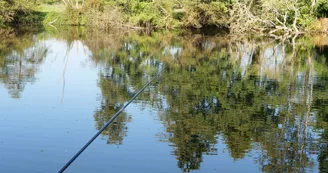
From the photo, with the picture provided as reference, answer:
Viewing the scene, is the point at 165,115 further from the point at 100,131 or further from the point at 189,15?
the point at 189,15

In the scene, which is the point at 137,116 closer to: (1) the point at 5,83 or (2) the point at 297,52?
(1) the point at 5,83

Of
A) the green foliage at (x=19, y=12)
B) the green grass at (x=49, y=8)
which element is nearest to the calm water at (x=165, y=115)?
the green foliage at (x=19, y=12)

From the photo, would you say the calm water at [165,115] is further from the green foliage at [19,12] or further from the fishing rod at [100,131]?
the green foliage at [19,12]

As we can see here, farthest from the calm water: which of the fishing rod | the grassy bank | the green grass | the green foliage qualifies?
the green grass

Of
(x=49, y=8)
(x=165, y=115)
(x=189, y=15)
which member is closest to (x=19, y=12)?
(x=49, y=8)

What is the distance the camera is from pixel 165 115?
11.2 meters

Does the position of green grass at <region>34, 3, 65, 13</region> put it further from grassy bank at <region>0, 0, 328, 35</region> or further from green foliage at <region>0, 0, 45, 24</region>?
green foliage at <region>0, 0, 45, 24</region>

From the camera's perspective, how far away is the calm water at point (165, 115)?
7961 mm

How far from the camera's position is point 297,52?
90.3 ft

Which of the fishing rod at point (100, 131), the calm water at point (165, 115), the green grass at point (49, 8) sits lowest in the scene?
the calm water at point (165, 115)

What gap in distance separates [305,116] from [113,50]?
50.0ft

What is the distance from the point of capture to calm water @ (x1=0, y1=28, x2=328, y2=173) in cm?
796

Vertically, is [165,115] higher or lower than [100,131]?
lower

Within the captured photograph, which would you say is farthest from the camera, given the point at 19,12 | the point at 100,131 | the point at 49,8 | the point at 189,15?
the point at 49,8
